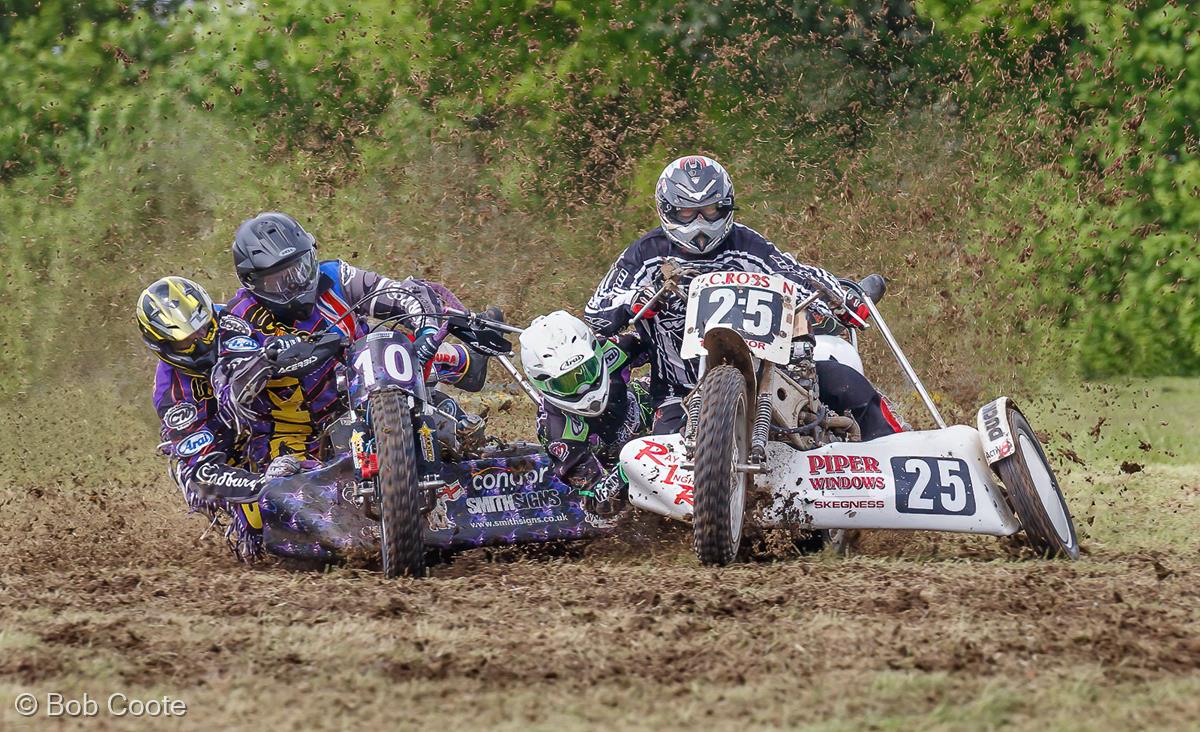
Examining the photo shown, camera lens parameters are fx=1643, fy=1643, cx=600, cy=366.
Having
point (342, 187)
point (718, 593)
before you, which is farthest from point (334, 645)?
point (342, 187)

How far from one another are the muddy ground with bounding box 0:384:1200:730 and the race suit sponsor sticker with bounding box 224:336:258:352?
3.63 feet

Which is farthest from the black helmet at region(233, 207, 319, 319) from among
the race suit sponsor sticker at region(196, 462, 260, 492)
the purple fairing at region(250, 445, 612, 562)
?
the purple fairing at region(250, 445, 612, 562)

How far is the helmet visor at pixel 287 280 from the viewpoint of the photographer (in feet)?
27.9

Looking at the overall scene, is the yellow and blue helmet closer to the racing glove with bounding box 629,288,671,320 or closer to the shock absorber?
the racing glove with bounding box 629,288,671,320

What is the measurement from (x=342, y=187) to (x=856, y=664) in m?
11.8

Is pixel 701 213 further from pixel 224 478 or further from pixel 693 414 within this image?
pixel 224 478

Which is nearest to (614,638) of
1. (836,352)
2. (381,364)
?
(381,364)

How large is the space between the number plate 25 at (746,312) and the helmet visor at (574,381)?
0.81m

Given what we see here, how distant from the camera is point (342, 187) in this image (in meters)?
16.2

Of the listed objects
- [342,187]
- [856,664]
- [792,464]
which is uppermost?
[342,187]

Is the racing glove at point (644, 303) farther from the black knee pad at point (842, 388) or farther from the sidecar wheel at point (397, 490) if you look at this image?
the sidecar wheel at point (397, 490)

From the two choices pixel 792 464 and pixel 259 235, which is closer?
pixel 792 464

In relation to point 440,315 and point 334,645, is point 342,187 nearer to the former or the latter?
point 440,315

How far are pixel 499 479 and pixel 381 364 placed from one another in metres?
0.97
